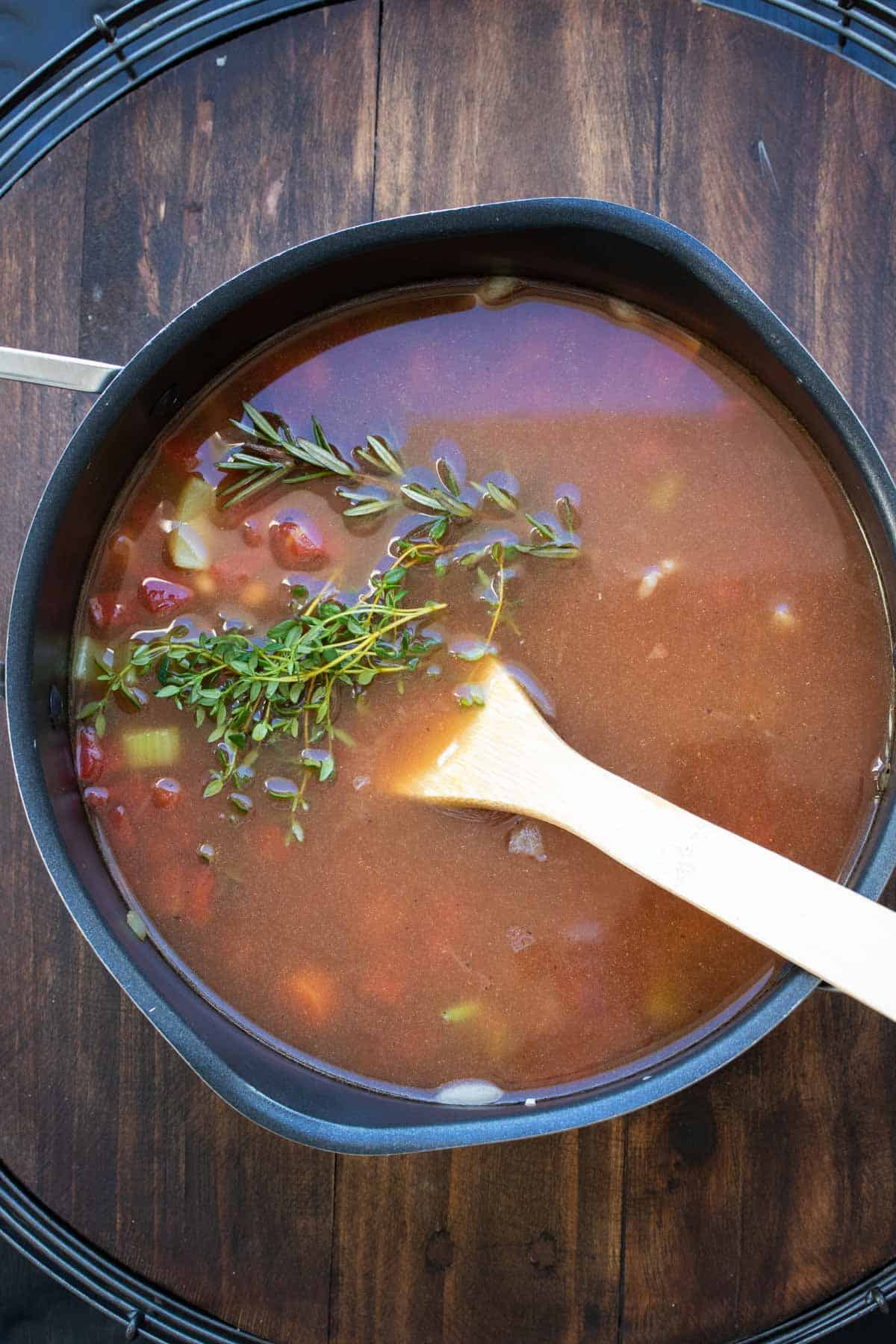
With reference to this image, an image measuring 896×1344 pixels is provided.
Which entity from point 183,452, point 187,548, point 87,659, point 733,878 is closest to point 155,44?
point 183,452

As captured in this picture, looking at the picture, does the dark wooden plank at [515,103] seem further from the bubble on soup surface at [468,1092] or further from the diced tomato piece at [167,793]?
the bubble on soup surface at [468,1092]

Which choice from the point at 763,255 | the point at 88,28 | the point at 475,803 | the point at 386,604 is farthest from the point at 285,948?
the point at 88,28

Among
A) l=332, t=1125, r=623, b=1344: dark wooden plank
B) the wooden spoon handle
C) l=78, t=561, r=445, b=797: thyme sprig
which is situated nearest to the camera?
the wooden spoon handle

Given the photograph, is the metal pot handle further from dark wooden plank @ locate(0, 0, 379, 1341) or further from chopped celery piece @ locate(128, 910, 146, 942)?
chopped celery piece @ locate(128, 910, 146, 942)

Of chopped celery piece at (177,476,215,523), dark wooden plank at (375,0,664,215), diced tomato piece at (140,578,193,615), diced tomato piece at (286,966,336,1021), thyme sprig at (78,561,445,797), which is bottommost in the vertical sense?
diced tomato piece at (286,966,336,1021)

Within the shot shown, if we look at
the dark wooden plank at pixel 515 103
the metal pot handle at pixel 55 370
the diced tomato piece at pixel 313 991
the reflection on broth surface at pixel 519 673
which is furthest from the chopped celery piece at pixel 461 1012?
the dark wooden plank at pixel 515 103

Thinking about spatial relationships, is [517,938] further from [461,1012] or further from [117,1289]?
[117,1289]

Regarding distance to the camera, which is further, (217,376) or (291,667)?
(217,376)

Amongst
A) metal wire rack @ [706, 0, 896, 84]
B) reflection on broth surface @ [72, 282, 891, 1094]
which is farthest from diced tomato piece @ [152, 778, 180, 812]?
metal wire rack @ [706, 0, 896, 84]

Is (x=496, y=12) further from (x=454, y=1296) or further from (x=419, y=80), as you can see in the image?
(x=454, y=1296)
